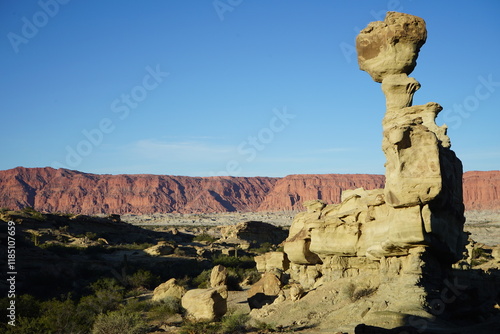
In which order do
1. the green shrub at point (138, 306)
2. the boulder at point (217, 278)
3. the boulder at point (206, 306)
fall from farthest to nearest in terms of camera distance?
1. the boulder at point (217, 278)
2. the green shrub at point (138, 306)
3. the boulder at point (206, 306)

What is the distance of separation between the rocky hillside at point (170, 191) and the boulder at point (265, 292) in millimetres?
134515

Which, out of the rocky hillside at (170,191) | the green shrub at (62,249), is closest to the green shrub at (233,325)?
the green shrub at (62,249)

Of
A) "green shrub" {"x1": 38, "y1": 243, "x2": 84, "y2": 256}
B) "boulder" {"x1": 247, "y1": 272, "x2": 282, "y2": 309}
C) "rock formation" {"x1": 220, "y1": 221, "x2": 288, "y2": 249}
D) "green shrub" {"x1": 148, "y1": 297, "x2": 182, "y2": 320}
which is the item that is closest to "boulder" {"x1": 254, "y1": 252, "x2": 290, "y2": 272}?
"boulder" {"x1": 247, "y1": 272, "x2": 282, "y2": 309}

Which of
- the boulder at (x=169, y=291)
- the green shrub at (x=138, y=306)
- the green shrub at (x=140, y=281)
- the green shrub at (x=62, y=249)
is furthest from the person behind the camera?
the green shrub at (x=62, y=249)

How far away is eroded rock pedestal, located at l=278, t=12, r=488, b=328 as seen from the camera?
36.4ft

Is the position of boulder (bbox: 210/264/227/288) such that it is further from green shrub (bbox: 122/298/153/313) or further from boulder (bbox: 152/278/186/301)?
green shrub (bbox: 122/298/153/313)

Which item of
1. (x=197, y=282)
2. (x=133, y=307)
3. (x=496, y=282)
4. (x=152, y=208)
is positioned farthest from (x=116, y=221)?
(x=152, y=208)

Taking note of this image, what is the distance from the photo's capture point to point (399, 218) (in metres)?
11.5

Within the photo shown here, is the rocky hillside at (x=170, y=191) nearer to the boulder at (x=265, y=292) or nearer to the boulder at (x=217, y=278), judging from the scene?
the boulder at (x=217, y=278)

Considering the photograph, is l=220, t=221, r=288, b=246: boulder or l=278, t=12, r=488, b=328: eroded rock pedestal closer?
l=278, t=12, r=488, b=328: eroded rock pedestal

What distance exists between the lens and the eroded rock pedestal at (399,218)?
1111cm

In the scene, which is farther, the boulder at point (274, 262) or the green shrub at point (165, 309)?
the boulder at point (274, 262)

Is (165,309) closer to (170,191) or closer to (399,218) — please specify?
(399,218)

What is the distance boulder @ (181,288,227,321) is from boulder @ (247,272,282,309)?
1.79 m
